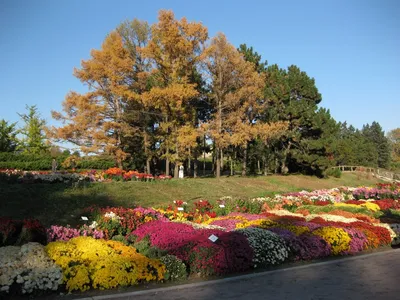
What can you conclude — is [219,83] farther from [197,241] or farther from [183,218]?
[197,241]

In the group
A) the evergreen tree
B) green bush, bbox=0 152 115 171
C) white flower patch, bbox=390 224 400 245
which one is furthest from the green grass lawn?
the evergreen tree


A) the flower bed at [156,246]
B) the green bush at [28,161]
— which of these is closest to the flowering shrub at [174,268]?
the flower bed at [156,246]

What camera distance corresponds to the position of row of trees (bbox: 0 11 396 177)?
27.5m

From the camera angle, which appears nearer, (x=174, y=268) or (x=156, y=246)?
(x=174, y=268)

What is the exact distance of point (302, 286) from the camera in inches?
245

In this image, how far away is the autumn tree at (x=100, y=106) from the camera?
27.8m

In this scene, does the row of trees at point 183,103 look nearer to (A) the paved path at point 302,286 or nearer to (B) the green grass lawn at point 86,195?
(B) the green grass lawn at point 86,195

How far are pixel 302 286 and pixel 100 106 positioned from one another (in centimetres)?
2446

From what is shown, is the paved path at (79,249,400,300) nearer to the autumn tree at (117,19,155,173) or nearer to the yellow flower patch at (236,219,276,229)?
the yellow flower patch at (236,219,276,229)

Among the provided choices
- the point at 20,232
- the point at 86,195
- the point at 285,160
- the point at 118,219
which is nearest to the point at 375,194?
the point at 86,195

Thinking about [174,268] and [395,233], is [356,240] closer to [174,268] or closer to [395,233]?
[395,233]

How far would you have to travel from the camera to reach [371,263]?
8156 millimetres

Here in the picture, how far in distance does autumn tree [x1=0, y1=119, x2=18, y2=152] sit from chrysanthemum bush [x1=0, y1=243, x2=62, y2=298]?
35568 millimetres

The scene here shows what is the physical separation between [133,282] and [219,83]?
27.2 meters
